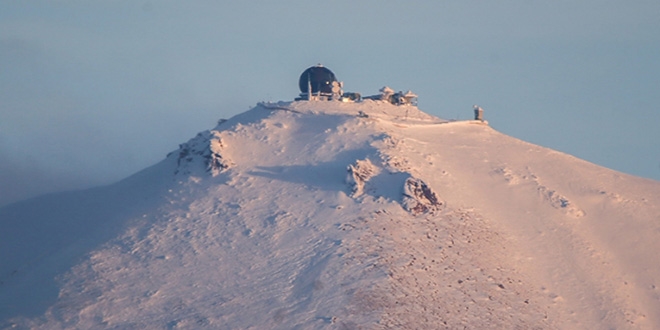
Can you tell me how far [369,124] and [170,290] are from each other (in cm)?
2302

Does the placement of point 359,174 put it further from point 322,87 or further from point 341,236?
point 322,87

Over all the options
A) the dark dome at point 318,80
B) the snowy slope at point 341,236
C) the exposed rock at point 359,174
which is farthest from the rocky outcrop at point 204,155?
the dark dome at point 318,80

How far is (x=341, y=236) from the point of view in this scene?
Answer: 56812mm

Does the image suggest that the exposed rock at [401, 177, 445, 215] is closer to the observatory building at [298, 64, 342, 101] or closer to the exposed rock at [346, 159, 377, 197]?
the exposed rock at [346, 159, 377, 197]

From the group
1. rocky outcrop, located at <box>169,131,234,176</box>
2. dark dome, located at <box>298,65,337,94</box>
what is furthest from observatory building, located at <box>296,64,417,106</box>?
rocky outcrop, located at <box>169,131,234,176</box>

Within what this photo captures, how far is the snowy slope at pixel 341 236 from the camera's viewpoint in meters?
51.6

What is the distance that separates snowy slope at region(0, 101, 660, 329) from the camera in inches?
2032

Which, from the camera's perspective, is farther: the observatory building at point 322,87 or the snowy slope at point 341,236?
the observatory building at point 322,87

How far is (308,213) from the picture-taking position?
59406mm

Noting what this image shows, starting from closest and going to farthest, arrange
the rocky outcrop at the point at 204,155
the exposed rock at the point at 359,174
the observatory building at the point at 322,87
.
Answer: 1. the exposed rock at the point at 359,174
2. the rocky outcrop at the point at 204,155
3. the observatory building at the point at 322,87

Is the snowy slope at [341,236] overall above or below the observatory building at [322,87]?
below

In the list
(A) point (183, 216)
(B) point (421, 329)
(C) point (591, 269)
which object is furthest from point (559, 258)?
(A) point (183, 216)

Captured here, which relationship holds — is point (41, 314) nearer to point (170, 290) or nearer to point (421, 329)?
point (170, 290)

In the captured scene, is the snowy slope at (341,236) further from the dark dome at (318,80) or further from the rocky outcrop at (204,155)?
the dark dome at (318,80)
